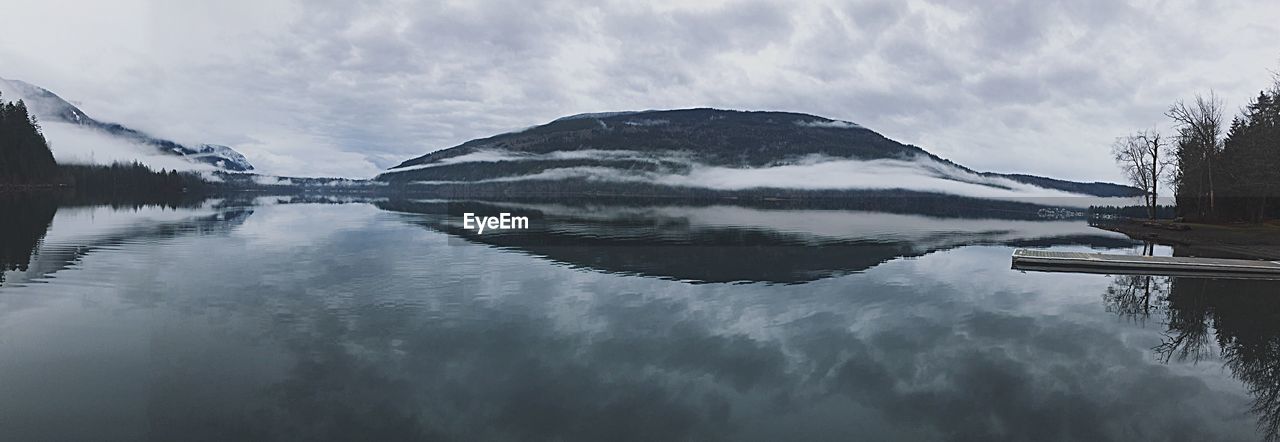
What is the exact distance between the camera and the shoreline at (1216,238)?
166ft

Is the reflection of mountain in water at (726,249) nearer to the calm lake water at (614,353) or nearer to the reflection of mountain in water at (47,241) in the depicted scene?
the calm lake water at (614,353)

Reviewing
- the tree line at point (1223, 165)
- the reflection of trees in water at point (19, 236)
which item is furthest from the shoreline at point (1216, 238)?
the reflection of trees in water at point (19, 236)

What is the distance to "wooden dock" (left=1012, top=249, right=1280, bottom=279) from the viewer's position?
→ 129 ft

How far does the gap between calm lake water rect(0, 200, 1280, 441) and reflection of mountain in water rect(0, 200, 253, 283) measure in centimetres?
64

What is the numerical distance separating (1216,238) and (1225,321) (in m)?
51.9

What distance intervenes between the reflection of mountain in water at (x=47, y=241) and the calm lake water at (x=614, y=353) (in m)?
0.64

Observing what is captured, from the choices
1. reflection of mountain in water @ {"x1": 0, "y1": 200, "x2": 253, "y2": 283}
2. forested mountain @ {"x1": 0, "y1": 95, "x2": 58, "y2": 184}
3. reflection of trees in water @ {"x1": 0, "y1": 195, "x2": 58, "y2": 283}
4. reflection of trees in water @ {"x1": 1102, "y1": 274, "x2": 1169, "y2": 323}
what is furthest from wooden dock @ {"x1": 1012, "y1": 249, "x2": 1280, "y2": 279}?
forested mountain @ {"x1": 0, "y1": 95, "x2": 58, "y2": 184}

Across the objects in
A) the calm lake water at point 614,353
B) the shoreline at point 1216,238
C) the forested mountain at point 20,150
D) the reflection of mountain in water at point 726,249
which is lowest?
the calm lake water at point 614,353

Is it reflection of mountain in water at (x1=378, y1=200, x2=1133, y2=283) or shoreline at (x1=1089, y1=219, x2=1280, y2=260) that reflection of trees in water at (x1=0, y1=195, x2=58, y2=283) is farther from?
shoreline at (x1=1089, y1=219, x2=1280, y2=260)

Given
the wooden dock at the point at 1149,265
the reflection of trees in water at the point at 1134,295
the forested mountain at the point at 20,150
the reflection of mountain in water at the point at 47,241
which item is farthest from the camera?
the forested mountain at the point at 20,150

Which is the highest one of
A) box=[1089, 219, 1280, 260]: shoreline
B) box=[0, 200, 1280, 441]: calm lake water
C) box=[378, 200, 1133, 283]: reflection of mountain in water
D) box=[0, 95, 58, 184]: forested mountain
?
box=[0, 95, 58, 184]: forested mountain

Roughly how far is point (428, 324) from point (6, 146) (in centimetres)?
21384

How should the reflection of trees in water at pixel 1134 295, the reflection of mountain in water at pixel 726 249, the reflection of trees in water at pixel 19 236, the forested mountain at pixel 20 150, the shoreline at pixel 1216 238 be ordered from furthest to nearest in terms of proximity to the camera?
the forested mountain at pixel 20 150 → the shoreline at pixel 1216 238 → the reflection of mountain in water at pixel 726 249 → the reflection of trees in water at pixel 19 236 → the reflection of trees in water at pixel 1134 295

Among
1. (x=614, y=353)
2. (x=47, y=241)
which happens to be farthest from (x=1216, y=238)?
(x=47, y=241)
